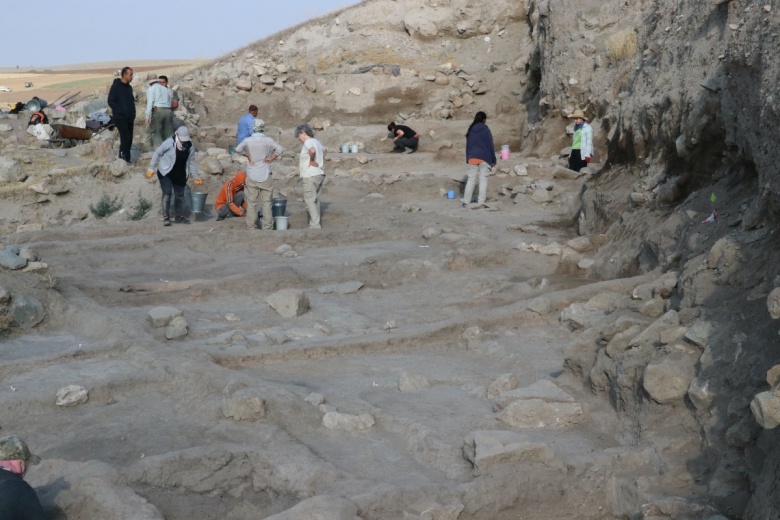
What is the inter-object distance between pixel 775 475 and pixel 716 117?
5.35 meters

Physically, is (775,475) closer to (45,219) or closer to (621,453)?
(621,453)

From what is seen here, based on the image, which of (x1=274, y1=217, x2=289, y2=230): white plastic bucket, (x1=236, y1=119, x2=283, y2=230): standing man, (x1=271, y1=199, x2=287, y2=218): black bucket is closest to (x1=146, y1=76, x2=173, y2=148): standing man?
(x1=236, y1=119, x2=283, y2=230): standing man

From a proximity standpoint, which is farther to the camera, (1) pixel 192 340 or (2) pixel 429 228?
(2) pixel 429 228

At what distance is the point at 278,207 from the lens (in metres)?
12.4

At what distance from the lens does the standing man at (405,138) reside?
64.1 feet

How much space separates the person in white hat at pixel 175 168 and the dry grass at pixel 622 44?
861cm

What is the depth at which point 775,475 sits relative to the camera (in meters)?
4.22

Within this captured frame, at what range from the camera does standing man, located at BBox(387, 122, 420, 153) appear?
769 inches

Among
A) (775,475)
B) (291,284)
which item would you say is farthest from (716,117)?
(775,475)

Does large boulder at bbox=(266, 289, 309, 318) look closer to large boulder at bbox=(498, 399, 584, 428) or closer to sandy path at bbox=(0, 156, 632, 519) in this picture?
sandy path at bbox=(0, 156, 632, 519)

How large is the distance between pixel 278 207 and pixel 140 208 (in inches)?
112

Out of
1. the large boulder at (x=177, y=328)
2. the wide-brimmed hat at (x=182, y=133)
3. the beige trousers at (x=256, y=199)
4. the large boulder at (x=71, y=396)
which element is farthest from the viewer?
the beige trousers at (x=256, y=199)

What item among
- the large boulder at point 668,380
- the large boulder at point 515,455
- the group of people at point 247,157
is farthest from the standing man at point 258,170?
the large boulder at point 515,455

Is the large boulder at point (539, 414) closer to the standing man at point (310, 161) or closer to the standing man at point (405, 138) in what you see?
the standing man at point (310, 161)
